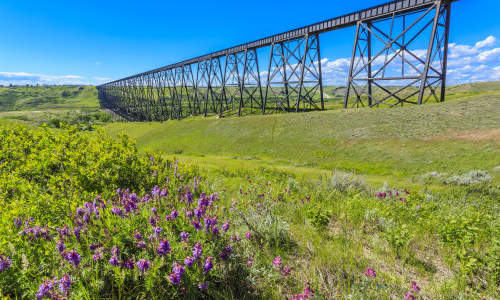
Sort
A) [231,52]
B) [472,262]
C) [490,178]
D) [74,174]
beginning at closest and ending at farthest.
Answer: [472,262] → [74,174] → [490,178] → [231,52]

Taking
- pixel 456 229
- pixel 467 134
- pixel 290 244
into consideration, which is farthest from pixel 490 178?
pixel 290 244

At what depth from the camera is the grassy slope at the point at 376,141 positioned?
12156 millimetres

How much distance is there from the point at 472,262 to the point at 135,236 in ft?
10.0

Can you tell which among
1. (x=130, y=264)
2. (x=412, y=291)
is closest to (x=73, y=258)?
→ (x=130, y=264)

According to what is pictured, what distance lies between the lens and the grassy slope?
12.2 metres

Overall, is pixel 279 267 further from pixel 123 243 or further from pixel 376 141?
pixel 376 141

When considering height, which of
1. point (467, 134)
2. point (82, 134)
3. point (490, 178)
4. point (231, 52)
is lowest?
point (490, 178)

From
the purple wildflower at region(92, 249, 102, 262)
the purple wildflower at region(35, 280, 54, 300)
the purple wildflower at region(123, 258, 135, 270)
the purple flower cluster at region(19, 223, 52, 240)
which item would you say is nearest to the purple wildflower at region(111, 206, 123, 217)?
the purple flower cluster at region(19, 223, 52, 240)

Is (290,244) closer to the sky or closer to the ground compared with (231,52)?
closer to the ground

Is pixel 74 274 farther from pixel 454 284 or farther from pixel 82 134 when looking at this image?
pixel 82 134

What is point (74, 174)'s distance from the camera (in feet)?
13.1

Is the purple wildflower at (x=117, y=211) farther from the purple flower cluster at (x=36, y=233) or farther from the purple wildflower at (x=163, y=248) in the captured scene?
the purple wildflower at (x=163, y=248)

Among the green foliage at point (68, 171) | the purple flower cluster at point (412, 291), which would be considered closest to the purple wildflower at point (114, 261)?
the green foliage at point (68, 171)

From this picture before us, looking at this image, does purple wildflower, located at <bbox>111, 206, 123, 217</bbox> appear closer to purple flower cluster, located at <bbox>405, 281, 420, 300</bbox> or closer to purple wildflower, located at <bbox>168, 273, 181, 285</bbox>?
purple wildflower, located at <bbox>168, 273, 181, 285</bbox>
